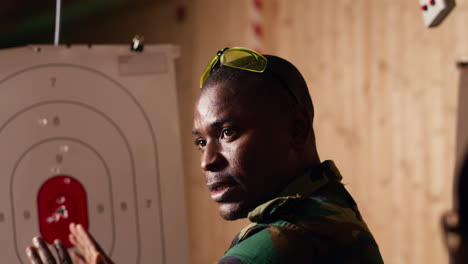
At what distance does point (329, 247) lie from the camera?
2.87 feet

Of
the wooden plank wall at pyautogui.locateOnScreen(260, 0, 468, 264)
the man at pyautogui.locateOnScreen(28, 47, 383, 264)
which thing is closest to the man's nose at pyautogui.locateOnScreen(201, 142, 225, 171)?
the man at pyautogui.locateOnScreen(28, 47, 383, 264)

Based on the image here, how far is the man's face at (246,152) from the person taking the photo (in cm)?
101

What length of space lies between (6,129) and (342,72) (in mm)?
1447

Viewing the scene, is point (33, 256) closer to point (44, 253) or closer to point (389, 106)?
point (44, 253)

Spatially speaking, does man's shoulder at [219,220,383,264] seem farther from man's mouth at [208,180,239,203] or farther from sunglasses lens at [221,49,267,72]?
sunglasses lens at [221,49,267,72]

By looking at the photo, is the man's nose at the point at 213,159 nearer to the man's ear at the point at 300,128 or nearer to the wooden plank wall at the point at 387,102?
the man's ear at the point at 300,128

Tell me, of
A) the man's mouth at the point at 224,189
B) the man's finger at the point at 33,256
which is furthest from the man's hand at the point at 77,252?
the man's mouth at the point at 224,189

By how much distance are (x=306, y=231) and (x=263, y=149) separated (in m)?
0.18

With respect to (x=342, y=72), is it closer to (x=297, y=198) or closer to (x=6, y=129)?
(x=6, y=129)

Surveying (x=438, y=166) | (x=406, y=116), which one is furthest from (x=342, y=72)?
(x=438, y=166)

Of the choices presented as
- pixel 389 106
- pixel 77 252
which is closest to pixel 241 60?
pixel 77 252

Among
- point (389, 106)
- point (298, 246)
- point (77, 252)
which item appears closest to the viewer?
point (298, 246)

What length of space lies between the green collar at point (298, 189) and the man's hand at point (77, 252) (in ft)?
0.81

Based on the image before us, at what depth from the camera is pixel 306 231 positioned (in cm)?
87
